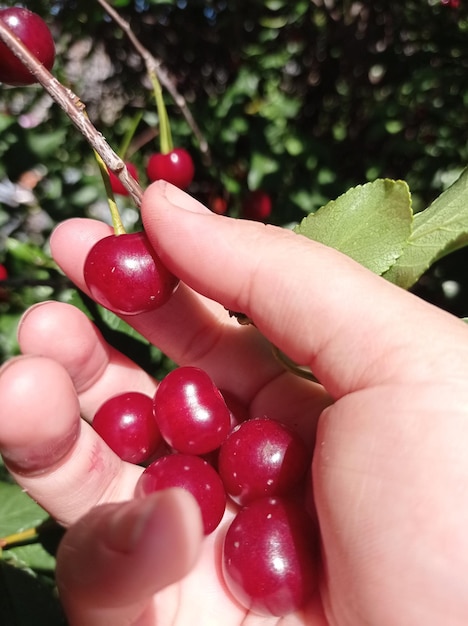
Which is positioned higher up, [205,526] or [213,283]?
[213,283]

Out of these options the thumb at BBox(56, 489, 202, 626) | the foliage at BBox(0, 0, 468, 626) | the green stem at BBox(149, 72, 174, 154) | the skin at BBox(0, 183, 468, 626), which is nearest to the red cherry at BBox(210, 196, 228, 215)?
the foliage at BBox(0, 0, 468, 626)

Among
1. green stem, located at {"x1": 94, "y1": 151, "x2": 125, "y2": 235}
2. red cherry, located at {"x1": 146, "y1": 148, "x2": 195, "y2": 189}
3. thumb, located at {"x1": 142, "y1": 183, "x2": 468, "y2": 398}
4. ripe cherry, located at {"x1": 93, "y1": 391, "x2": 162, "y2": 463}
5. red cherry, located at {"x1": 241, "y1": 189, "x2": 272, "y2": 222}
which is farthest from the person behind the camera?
red cherry, located at {"x1": 241, "y1": 189, "x2": 272, "y2": 222}

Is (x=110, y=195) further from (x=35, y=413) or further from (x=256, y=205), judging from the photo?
(x=256, y=205)

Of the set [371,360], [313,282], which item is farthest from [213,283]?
[371,360]

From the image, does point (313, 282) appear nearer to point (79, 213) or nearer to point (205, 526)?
point (205, 526)

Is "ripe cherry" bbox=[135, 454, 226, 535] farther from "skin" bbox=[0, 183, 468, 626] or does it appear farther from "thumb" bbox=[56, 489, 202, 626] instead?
"thumb" bbox=[56, 489, 202, 626]

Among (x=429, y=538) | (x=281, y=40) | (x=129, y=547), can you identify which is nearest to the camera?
(x=129, y=547)
